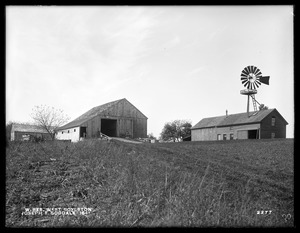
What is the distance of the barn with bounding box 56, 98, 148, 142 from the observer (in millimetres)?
23891

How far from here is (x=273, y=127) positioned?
1259 inches

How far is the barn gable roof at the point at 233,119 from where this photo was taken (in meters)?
31.9

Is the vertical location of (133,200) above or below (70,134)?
below

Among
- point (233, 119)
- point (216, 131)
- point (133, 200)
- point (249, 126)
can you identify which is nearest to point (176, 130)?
point (216, 131)

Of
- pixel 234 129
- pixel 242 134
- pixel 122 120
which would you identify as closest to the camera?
pixel 122 120

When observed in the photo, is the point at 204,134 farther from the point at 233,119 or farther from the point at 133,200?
the point at 133,200

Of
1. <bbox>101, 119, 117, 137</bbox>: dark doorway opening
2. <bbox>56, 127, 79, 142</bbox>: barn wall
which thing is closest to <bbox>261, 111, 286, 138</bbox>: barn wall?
<bbox>101, 119, 117, 137</bbox>: dark doorway opening

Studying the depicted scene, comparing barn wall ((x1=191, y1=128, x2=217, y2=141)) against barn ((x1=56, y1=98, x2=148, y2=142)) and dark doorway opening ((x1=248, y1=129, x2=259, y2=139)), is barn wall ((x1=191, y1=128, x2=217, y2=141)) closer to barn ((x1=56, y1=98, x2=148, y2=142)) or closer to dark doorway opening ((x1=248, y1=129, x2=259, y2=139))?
dark doorway opening ((x1=248, y1=129, x2=259, y2=139))

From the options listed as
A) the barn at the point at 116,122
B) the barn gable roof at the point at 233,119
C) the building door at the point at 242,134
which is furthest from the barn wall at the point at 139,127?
the barn gable roof at the point at 233,119

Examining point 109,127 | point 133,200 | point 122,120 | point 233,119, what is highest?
point 233,119

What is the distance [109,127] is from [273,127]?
25.1 m

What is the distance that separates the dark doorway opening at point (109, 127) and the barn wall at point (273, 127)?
21.9m
